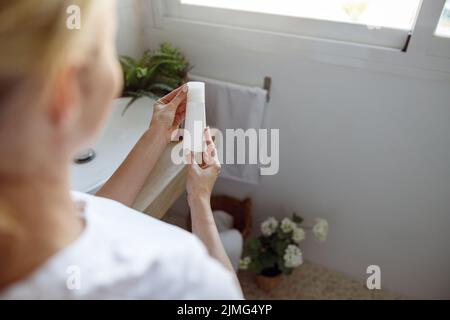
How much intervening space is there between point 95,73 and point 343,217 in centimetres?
122

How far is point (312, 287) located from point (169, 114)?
1093 millimetres

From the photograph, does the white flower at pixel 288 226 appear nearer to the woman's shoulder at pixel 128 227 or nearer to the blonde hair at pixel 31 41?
the woman's shoulder at pixel 128 227

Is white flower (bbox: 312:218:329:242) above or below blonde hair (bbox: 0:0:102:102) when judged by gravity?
below

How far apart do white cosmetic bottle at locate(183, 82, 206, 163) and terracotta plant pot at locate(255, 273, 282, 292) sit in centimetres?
87

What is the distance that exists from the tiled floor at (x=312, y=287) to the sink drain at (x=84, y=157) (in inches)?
23.3

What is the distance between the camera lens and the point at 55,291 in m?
0.38

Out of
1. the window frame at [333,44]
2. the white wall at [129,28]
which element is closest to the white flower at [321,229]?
the window frame at [333,44]

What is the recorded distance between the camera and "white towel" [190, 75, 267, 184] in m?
1.18

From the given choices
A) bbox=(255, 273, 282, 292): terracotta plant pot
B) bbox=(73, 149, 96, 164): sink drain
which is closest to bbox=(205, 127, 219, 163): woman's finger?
bbox=(73, 149, 96, 164): sink drain

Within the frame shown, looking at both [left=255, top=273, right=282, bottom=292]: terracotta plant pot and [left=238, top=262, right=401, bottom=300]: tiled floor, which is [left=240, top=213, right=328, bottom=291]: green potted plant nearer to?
[left=255, top=273, right=282, bottom=292]: terracotta plant pot

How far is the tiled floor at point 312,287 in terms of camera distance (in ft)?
4.77

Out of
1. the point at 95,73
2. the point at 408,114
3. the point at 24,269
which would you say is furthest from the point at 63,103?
the point at 408,114

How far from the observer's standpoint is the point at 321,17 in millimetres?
1048

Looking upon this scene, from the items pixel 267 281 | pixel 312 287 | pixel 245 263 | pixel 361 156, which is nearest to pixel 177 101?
pixel 361 156
